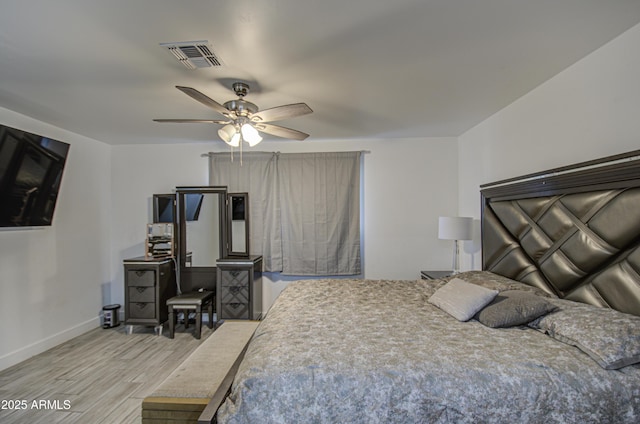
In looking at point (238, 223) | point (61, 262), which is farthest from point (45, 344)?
point (238, 223)

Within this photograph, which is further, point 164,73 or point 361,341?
point 164,73

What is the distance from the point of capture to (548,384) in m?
1.32

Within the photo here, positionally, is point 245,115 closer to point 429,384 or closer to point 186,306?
point 429,384

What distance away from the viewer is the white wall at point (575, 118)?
5.71 ft

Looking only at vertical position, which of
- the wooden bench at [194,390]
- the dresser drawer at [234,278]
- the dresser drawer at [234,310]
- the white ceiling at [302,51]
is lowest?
the dresser drawer at [234,310]

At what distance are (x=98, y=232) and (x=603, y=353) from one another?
5256 mm

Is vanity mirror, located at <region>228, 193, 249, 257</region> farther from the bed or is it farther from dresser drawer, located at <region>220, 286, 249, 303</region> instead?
the bed

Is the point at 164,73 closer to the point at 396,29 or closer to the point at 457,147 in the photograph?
the point at 396,29

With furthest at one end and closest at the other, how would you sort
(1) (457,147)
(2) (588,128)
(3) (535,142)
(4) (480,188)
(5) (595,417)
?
(1) (457,147)
(4) (480,188)
(3) (535,142)
(2) (588,128)
(5) (595,417)

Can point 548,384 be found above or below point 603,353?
below

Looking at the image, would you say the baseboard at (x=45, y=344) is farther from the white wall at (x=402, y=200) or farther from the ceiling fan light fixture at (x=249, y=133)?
the ceiling fan light fixture at (x=249, y=133)

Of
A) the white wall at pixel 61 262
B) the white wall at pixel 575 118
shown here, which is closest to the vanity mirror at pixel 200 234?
the white wall at pixel 61 262

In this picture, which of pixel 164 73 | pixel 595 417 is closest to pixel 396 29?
pixel 164 73

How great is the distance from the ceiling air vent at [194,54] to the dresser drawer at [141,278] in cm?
278
